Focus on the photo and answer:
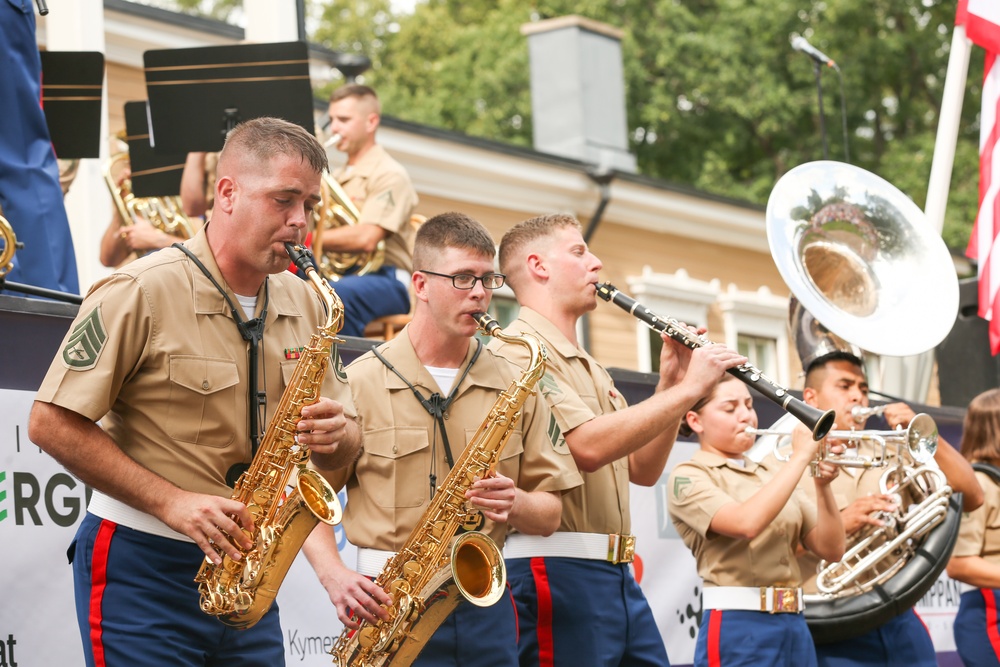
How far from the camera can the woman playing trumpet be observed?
594cm

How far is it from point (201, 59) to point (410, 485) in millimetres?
2825

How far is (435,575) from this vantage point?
4.43 meters

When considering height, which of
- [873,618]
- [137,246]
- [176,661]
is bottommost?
[873,618]

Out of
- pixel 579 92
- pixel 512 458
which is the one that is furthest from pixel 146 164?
pixel 579 92

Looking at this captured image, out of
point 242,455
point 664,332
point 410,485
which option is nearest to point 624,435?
point 664,332

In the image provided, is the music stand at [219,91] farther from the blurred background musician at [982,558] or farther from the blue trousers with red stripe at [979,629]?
the blue trousers with red stripe at [979,629]

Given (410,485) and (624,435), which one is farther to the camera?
(624,435)

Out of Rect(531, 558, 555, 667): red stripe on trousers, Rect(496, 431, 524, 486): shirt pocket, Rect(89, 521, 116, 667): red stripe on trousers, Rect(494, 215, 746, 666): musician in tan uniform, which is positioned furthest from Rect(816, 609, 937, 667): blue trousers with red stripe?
Rect(89, 521, 116, 667): red stripe on trousers

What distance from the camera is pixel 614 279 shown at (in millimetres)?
15734

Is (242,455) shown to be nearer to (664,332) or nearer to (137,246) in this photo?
(664,332)

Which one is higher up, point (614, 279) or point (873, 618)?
point (614, 279)

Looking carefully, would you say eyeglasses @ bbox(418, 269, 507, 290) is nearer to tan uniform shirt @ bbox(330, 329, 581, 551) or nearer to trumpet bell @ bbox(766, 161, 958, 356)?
tan uniform shirt @ bbox(330, 329, 581, 551)

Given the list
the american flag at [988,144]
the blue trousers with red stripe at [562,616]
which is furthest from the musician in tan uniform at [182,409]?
the american flag at [988,144]

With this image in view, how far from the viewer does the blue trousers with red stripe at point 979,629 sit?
23.9 ft
